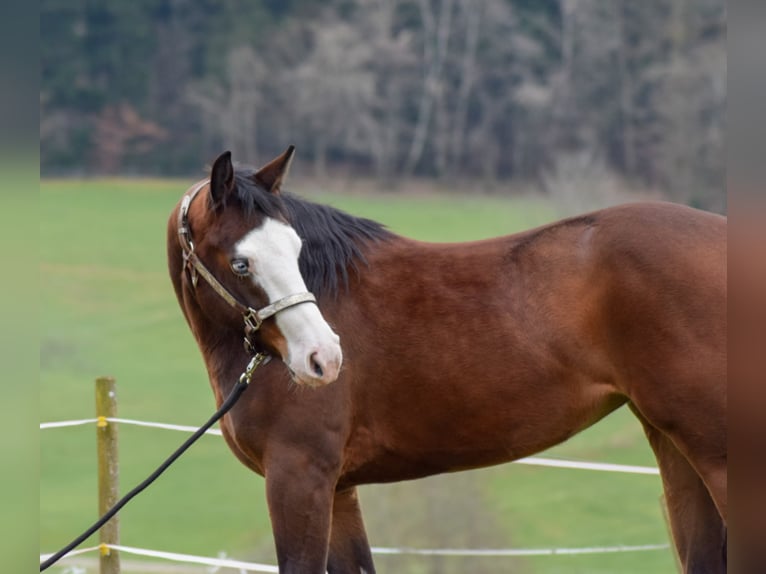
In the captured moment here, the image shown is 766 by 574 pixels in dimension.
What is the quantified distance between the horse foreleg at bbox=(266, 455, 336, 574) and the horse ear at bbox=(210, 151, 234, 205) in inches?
32.2

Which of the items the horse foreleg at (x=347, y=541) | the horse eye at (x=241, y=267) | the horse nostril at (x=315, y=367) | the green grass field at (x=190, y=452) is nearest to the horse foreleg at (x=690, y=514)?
the horse foreleg at (x=347, y=541)

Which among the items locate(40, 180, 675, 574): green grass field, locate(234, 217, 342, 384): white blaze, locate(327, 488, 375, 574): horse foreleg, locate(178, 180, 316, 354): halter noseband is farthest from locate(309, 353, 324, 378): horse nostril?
locate(40, 180, 675, 574): green grass field

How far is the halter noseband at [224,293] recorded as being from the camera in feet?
9.38

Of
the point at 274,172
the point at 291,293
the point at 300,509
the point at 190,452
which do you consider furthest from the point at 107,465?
the point at 190,452

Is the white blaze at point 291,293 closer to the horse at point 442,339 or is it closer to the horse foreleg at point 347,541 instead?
the horse at point 442,339

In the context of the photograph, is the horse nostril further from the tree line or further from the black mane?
the tree line

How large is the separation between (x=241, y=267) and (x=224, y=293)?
142 millimetres

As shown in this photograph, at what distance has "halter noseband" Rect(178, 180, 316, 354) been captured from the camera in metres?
2.86

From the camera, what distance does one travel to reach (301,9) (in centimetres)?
5359

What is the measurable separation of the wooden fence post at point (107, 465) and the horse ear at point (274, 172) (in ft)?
6.94

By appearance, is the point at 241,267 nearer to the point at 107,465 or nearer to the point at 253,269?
the point at 253,269

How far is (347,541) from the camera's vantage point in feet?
11.4

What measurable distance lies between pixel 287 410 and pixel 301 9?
5287 centimetres
